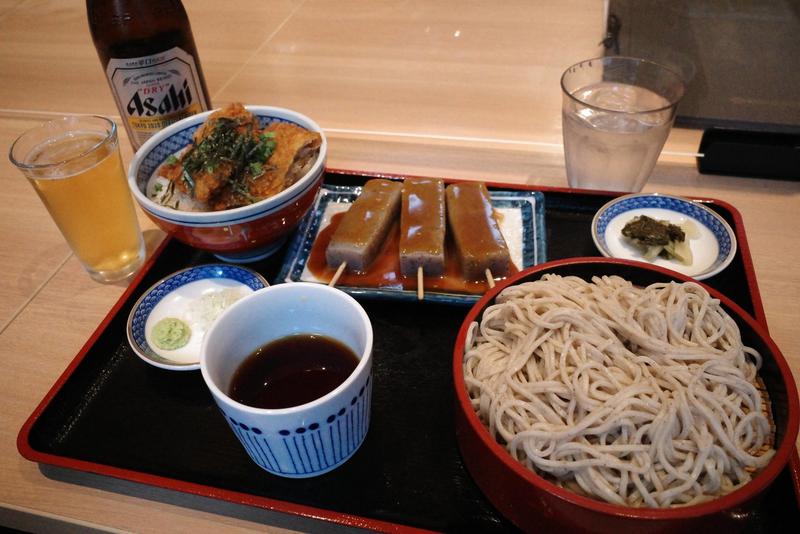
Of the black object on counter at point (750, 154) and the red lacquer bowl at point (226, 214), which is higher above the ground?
the red lacquer bowl at point (226, 214)

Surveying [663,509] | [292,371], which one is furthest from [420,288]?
[663,509]

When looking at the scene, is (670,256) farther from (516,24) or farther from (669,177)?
(516,24)

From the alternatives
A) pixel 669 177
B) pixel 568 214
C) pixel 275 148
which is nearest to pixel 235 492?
pixel 275 148

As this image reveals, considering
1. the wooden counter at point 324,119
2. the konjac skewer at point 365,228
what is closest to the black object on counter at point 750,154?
the wooden counter at point 324,119

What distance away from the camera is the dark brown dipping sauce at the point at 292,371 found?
0.85 m

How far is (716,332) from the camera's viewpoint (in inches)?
33.8

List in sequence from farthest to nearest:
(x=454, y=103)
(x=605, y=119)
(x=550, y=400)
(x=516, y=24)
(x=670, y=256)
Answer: (x=516, y=24)
(x=454, y=103)
(x=605, y=119)
(x=670, y=256)
(x=550, y=400)

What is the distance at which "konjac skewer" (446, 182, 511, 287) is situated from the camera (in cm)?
111

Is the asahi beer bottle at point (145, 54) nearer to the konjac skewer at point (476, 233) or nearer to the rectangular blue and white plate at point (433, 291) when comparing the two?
the rectangular blue and white plate at point (433, 291)

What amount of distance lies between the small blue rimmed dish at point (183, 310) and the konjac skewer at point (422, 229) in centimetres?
29

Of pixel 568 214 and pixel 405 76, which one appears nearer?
pixel 568 214

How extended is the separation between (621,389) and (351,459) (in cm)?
40

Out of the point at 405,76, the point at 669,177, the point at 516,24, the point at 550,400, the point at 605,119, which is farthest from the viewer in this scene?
the point at 516,24

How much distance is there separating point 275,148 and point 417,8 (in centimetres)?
127
